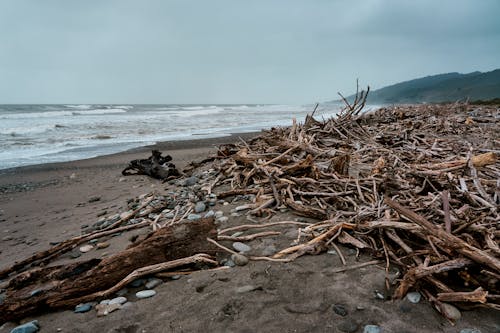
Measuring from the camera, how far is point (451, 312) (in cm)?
160

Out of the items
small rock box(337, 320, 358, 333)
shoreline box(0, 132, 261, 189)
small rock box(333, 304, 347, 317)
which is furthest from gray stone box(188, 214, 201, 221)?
shoreline box(0, 132, 261, 189)

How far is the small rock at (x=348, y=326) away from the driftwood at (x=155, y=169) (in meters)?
4.87

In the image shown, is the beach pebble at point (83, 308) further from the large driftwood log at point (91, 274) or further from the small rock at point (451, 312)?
the small rock at point (451, 312)

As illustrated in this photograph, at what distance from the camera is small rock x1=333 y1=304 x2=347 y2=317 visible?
5.65 ft

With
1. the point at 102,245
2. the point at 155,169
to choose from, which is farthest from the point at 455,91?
the point at 102,245

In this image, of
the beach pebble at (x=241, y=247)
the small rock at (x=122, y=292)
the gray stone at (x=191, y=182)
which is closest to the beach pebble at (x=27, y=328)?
the small rock at (x=122, y=292)

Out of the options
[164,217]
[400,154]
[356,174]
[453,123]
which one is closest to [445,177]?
[356,174]

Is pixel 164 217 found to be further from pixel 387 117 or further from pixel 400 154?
pixel 387 117

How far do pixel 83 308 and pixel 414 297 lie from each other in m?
2.11

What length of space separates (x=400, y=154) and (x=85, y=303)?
13.9 ft

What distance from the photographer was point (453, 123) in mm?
6688

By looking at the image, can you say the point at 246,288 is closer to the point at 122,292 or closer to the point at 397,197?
the point at 122,292

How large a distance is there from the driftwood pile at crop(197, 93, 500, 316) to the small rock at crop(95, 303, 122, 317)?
1.18 metres

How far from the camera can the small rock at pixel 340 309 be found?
1723 mm
